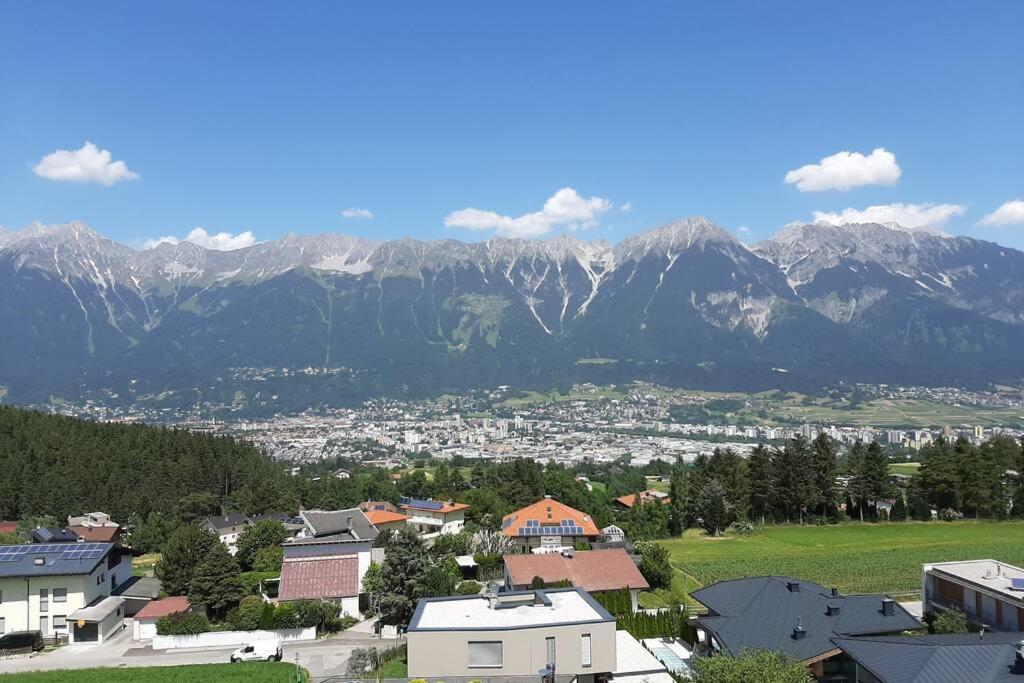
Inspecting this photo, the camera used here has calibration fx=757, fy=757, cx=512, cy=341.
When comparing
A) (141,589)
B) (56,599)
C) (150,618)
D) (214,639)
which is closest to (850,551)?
(214,639)

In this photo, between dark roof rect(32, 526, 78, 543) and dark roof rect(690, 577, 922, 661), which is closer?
dark roof rect(690, 577, 922, 661)

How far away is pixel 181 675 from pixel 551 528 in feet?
83.0

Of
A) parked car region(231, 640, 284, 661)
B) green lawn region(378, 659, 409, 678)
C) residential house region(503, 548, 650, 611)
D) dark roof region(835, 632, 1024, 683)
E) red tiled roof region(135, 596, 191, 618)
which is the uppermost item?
dark roof region(835, 632, 1024, 683)

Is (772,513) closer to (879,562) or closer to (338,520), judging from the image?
(879,562)

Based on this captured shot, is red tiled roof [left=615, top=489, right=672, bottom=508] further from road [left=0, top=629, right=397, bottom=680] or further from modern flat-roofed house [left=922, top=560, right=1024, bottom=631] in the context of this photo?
road [left=0, top=629, right=397, bottom=680]

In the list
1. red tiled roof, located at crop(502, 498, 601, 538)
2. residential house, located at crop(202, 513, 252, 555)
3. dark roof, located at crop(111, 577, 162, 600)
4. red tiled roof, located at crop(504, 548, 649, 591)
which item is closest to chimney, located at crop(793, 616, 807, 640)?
red tiled roof, located at crop(504, 548, 649, 591)

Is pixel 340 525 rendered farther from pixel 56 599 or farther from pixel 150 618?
pixel 56 599

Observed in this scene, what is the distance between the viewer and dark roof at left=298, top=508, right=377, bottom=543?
1773 inches

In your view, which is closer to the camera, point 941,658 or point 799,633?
point 941,658

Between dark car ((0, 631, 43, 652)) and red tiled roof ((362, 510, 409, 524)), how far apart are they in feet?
76.6

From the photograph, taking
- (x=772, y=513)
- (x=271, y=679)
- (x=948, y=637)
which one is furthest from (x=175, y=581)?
(x=772, y=513)

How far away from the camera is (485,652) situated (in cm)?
2022

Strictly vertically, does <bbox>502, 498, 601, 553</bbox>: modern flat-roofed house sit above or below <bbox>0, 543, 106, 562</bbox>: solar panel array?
below

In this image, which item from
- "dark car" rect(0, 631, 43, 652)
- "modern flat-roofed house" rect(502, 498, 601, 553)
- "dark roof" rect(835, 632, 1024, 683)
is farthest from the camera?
"modern flat-roofed house" rect(502, 498, 601, 553)
